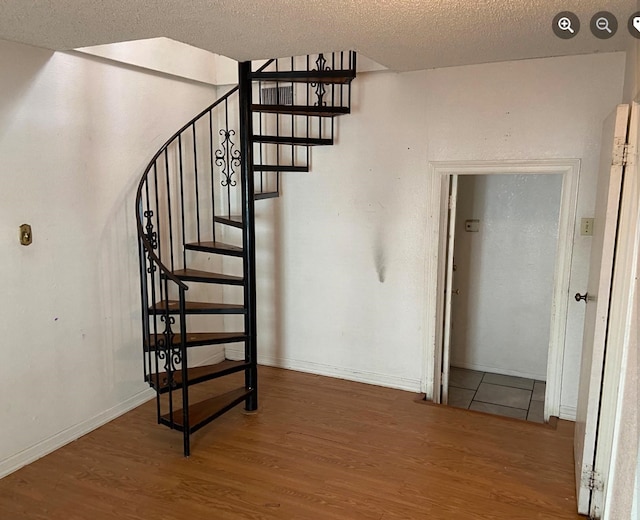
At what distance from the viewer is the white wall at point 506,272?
15.2 ft

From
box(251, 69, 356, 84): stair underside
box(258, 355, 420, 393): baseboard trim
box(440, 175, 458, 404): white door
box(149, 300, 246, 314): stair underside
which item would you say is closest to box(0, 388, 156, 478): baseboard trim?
box(149, 300, 246, 314): stair underside

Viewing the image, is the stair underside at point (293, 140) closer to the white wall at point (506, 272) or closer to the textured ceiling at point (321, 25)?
the textured ceiling at point (321, 25)

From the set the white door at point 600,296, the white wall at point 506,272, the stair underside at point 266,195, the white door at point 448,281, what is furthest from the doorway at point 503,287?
the white door at point 600,296

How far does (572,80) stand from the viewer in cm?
330

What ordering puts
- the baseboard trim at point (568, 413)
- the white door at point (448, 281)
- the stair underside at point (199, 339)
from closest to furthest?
the stair underside at point (199, 339) < the baseboard trim at point (568, 413) < the white door at point (448, 281)

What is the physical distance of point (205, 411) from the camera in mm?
3314

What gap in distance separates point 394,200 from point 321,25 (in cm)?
171

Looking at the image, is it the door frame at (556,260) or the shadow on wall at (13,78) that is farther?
the door frame at (556,260)

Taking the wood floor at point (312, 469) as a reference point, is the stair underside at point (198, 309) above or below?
above

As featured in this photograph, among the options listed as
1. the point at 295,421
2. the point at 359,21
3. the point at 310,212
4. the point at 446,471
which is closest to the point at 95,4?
the point at 359,21

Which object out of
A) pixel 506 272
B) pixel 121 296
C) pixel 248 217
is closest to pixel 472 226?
pixel 506 272

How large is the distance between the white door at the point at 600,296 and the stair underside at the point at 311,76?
5.50 ft

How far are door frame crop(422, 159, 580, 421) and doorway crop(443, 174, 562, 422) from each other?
2.39 feet

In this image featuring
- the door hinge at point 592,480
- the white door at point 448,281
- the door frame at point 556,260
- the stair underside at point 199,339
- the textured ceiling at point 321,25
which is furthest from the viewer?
the white door at point 448,281
